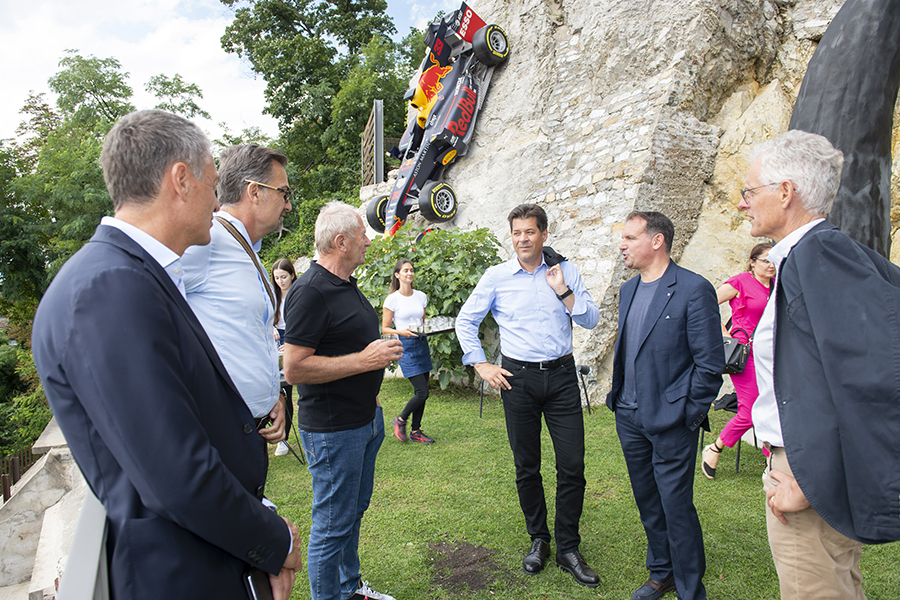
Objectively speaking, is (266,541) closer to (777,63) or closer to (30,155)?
(777,63)

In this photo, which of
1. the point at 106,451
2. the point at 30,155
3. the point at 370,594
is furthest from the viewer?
the point at 30,155

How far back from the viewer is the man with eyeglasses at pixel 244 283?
1.63 m

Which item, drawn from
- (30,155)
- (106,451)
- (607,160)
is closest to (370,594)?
(106,451)

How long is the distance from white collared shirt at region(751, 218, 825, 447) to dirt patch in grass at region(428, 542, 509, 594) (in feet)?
6.27

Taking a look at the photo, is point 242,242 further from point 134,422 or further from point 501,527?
point 501,527

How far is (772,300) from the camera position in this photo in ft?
5.20

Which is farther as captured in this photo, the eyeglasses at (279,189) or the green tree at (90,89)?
the green tree at (90,89)

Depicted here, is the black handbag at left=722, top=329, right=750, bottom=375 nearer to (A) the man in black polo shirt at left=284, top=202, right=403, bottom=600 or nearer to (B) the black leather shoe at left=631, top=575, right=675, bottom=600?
(B) the black leather shoe at left=631, top=575, right=675, bottom=600

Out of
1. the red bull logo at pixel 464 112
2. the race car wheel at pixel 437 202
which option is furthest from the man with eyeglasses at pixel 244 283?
the red bull logo at pixel 464 112

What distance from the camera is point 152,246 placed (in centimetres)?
117

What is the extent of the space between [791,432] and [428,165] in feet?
29.1

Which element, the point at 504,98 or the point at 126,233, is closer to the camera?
the point at 126,233

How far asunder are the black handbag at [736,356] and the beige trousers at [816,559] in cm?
239

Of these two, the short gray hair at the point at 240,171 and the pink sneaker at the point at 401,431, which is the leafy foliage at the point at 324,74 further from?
the short gray hair at the point at 240,171
